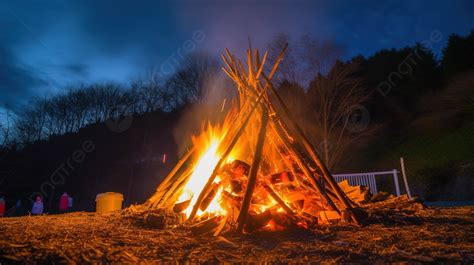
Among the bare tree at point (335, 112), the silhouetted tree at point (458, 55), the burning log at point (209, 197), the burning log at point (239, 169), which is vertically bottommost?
the burning log at point (209, 197)

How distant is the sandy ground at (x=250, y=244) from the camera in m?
2.87

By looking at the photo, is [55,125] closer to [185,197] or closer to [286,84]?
[286,84]

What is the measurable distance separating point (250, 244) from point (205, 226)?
0.80m

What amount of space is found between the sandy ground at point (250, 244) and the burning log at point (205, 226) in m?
0.09

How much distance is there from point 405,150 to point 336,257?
59.5 ft

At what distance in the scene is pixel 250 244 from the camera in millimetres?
3570

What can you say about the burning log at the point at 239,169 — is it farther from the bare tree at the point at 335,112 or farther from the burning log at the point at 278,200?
the bare tree at the point at 335,112

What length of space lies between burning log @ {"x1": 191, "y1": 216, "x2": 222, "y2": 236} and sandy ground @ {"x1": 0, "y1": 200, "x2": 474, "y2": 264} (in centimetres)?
9

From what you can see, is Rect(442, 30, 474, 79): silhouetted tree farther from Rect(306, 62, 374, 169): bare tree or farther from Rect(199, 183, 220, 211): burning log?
Rect(199, 183, 220, 211): burning log

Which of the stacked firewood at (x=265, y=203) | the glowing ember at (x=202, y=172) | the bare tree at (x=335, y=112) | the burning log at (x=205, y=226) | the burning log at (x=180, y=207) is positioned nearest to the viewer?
the burning log at (x=205, y=226)

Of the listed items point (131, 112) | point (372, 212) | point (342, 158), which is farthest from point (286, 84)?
point (131, 112)

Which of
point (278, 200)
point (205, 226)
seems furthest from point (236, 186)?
point (205, 226)

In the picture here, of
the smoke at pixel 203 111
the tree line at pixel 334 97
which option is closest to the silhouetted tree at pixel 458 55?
the tree line at pixel 334 97

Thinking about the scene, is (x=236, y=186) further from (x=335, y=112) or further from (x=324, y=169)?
(x=335, y=112)
